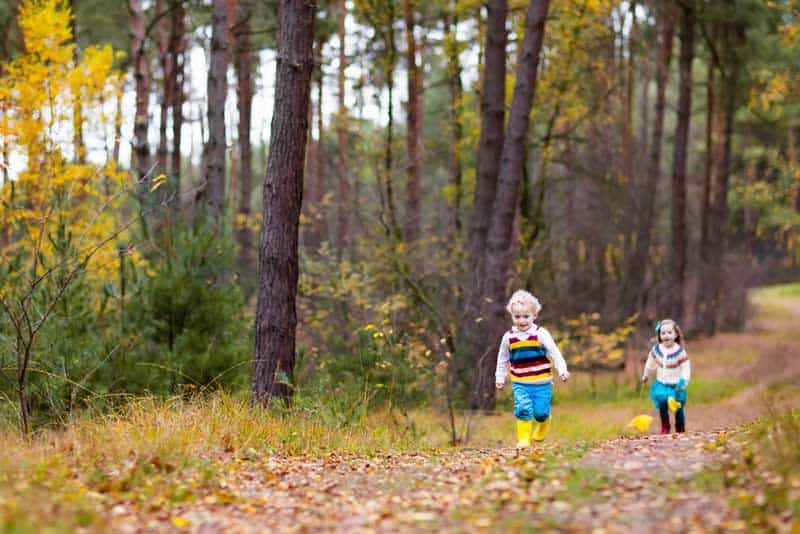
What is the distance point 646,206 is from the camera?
19891mm

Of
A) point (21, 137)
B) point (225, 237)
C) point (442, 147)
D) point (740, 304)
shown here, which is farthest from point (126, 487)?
point (740, 304)

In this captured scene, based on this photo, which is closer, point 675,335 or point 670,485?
point 670,485

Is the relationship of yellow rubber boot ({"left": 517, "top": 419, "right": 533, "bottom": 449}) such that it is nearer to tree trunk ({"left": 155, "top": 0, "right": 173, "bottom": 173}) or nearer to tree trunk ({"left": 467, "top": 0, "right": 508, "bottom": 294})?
tree trunk ({"left": 467, "top": 0, "right": 508, "bottom": 294})

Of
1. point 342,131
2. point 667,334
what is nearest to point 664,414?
point 667,334

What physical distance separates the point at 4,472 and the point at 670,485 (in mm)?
3968

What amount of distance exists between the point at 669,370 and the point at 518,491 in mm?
4869

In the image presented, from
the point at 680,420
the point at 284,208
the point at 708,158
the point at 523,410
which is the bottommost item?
the point at 680,420

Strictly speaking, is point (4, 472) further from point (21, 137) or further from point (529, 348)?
point (21, 137)

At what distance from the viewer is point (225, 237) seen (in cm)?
1118

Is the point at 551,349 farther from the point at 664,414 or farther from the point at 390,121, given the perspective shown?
the point at 390,121

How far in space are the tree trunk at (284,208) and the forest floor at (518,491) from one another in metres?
1.55

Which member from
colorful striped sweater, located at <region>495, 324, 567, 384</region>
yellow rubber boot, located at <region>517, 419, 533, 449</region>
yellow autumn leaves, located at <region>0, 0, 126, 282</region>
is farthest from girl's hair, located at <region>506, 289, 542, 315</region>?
yellow autumn leaves, located at <region>0, 0, 126, 282</region>

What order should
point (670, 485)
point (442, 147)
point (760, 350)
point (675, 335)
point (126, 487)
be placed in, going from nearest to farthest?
1. point (670, 485)
2. point (126, 487)
3. point (675, 335)
4. point (760, 350)
5. point (442, 147)

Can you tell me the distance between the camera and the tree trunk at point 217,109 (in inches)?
516
